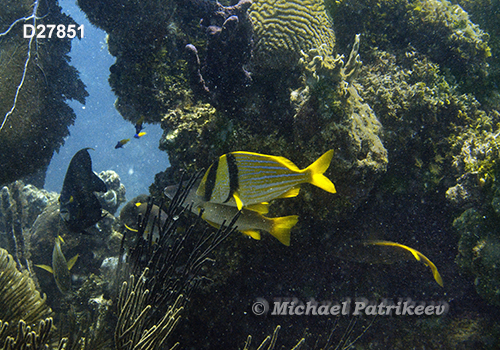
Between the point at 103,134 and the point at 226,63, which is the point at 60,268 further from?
the point at 103,134

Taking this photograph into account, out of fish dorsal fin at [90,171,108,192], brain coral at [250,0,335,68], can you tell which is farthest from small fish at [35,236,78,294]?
brain coral at [250,0,335,68]

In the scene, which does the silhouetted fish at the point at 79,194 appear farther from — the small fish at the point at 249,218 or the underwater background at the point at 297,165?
the small fish at the point at 249,218

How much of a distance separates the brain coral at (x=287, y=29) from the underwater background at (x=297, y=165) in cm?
3

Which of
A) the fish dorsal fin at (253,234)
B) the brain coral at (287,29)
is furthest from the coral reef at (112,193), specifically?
the fish dorsal fin at (253,234)

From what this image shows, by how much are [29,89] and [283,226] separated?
5.11m

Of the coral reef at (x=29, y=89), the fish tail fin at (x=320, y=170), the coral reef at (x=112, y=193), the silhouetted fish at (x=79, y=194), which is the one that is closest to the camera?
the fish tail fin at (x=320, y=170)

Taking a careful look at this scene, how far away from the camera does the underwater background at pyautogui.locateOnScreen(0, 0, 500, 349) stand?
2742 mm

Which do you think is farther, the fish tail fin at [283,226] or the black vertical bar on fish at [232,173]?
the fish tail fin at [283,226]

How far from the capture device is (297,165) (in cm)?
296

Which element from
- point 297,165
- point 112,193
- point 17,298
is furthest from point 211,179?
point 112,193

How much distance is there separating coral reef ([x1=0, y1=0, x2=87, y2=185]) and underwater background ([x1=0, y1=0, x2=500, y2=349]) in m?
0.03

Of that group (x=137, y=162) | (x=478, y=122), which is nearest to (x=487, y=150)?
(x=478, y=122)

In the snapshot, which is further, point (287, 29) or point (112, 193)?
point (112, 193)

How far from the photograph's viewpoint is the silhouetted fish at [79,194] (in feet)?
11.5
